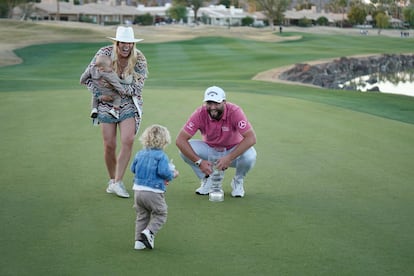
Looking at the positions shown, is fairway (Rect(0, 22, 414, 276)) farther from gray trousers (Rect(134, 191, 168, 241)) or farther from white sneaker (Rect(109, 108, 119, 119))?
white sneaker (Rect(109, 108, 119, 119))

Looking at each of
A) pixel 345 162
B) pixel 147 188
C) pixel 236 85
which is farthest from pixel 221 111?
pixel 236 85

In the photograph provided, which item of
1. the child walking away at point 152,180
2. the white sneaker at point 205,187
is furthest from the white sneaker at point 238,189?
the child walking away at point 152,180

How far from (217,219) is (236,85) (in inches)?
769

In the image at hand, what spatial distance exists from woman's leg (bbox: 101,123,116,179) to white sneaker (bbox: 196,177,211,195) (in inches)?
42.4

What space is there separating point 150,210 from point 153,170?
0.35 m

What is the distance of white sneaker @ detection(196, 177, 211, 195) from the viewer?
8.90m

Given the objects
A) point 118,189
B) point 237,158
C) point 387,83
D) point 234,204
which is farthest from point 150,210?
point 387,83

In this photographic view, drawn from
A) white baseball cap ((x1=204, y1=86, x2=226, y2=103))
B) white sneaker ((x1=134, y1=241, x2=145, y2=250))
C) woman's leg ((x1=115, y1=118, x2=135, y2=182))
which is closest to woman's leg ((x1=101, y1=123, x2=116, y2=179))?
woman's leg ((x1=115, y1=118, x2=135, y2=182))

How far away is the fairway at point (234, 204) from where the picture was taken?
6.51 meters

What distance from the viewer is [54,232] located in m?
7.32

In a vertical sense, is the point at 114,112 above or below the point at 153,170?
above

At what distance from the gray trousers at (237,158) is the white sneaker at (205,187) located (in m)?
0.13

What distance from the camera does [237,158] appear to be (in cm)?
906

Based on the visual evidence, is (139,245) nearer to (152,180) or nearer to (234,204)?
(152,180)
